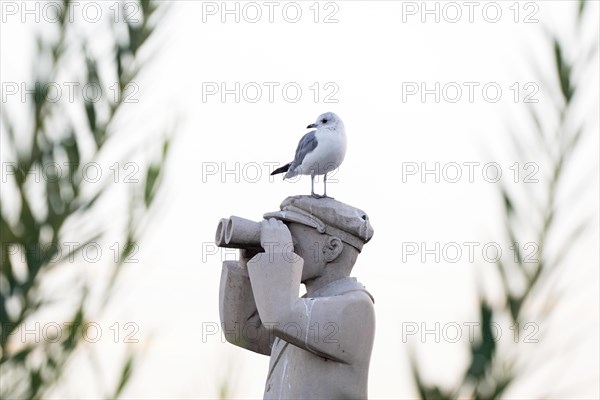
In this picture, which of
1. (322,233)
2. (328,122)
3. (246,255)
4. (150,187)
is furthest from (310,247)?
(150,187)

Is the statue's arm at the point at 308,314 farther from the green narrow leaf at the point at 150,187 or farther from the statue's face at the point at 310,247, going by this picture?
the green narrow leaf at the point at 150,187

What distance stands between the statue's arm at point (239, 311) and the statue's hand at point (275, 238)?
1.49 feet

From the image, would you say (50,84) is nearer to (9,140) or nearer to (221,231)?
(9,140)

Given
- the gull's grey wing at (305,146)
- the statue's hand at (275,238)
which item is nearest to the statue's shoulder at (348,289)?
the statue's hand at (275,238)

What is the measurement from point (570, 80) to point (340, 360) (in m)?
4.52

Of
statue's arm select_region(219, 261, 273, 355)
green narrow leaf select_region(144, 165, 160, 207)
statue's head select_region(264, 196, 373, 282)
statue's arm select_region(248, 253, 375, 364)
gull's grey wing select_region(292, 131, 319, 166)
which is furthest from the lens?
statue's arm select_region(219, 261, 273, 355)

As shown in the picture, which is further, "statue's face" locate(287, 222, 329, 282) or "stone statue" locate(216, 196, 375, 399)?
"statue's face" locate(287, 222, 329, 282)

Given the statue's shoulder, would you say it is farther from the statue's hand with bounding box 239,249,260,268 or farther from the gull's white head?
the gull's white head

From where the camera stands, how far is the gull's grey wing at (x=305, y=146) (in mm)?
6539

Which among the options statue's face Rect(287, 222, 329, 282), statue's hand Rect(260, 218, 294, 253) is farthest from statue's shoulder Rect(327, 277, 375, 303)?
statue's hand Rect(260, 218, 294, 253)

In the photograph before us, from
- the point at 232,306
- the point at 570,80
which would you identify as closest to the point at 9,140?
the point at 570,80

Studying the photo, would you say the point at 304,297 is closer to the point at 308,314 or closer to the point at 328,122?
the point at 308,314

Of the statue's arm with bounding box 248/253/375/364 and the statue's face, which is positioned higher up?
the statue's face

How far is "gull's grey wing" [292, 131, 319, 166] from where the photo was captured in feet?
21.5
